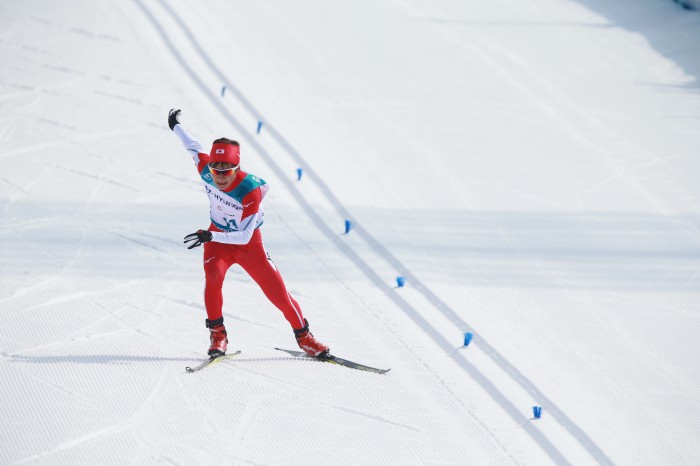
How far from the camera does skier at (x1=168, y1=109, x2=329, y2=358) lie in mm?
4898

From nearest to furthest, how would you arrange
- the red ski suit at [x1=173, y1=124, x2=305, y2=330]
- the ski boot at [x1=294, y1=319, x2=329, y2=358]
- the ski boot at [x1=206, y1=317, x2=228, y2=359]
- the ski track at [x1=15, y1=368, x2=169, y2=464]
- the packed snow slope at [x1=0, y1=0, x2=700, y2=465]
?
the ski track at [x1=15, y1=368, x2=169, y2=464] → the packed snow slope at [x1=0, y1=0, x2=700, y2=465] → the red ski suit at [x1=173, y1=124, x2=305, y2=330] → the ski boot at [x1=206, y1=317, x2=228, y2=359] → the ski boot at [x1=294, y1=319, x2=329, y2=358]

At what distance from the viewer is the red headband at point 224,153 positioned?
487cm

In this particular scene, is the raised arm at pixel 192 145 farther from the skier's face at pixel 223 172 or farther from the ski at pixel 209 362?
the ski at pixel 209 362

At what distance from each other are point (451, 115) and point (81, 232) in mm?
4428

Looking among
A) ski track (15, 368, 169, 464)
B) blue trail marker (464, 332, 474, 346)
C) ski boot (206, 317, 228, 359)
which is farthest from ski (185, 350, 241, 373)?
blue trail marker (464, 332, 474, 346)

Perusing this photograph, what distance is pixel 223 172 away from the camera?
192 inches

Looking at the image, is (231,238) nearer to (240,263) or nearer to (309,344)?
(240,263)

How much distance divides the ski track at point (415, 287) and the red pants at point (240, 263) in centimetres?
122

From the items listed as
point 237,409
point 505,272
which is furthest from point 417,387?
point 505,272

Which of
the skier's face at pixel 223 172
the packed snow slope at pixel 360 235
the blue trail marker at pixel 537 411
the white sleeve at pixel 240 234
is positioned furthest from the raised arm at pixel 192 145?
the blue trail marker at pixel 537 411

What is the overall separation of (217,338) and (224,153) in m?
1.19

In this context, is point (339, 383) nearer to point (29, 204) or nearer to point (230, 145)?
point (230, 145)

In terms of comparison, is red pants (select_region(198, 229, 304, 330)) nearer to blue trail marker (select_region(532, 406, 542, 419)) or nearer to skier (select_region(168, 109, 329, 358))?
skier (select_region(168, 109, 329, 358))

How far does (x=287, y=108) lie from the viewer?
936 cm
